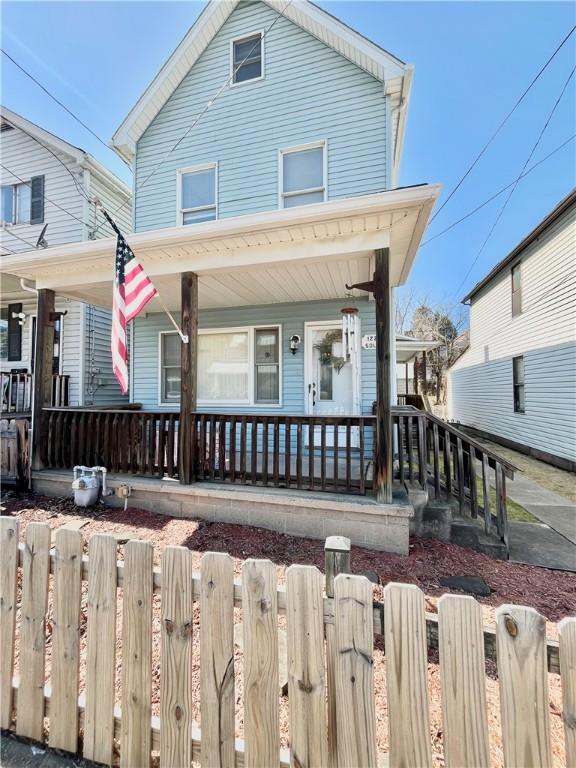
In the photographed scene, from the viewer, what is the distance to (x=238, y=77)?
6.80m

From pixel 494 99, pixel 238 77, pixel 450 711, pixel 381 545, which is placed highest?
pixel 494 99

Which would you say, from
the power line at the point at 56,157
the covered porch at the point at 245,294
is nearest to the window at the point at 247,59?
the power line at the point at 56,157

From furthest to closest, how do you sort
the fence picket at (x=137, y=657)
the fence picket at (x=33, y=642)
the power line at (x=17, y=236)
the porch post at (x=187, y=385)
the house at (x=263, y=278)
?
the power line at (x=17, y=236)
the porch post at (x=187, y=385)
the house at (x=263, y=278)
the fence picket at (x=33, y=642)
the fence picket at (x=137, y=657)

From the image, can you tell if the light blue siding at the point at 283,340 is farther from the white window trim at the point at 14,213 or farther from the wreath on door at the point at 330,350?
the white window trim at the point at 14,213

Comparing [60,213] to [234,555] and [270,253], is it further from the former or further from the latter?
[234,555]

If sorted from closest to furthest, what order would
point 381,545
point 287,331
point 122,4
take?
1. point 381,545
2. point 122,4
3. point 287,331

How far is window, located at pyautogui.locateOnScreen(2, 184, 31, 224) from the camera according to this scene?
8477mm

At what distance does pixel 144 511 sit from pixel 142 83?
27.5ft

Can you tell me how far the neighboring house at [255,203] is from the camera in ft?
16.0

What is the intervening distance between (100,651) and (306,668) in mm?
873

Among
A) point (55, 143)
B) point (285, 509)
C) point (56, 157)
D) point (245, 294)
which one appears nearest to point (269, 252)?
point (245, 294)

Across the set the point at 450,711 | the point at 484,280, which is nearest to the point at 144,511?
the point at 450,711

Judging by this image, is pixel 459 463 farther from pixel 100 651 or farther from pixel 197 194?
pixel 197 194

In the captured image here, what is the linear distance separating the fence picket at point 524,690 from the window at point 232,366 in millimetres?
5667
